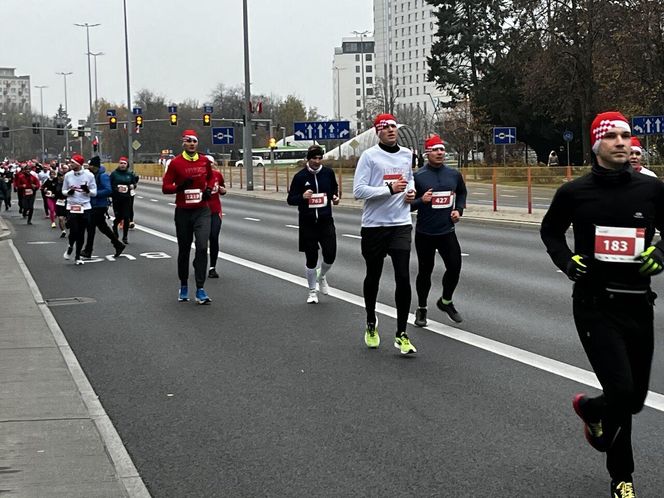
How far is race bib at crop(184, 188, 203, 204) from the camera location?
12.5m

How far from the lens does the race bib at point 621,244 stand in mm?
5176

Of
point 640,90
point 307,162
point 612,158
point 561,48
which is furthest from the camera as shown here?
point 561,48

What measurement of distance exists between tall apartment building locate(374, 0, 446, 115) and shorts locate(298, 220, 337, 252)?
170305mm

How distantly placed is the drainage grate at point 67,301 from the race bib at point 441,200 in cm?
502

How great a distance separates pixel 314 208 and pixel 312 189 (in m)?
0.26

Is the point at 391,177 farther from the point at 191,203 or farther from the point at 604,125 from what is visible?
the point at 191,203

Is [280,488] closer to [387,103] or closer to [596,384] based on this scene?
[596,384]

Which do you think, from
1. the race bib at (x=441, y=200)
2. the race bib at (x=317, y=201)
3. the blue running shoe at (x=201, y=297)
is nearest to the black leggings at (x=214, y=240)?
the blue running shoe at (x=201, y=297)

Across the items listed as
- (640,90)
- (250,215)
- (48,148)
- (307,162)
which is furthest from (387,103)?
(307,162)

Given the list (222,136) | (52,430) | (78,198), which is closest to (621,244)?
(52,430)

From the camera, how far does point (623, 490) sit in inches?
195

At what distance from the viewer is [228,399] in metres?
7.59

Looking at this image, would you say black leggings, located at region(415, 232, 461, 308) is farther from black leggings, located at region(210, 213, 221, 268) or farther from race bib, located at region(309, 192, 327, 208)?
black leggings, located at region(210, 213, 221, 268)

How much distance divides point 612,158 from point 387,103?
123 metres
